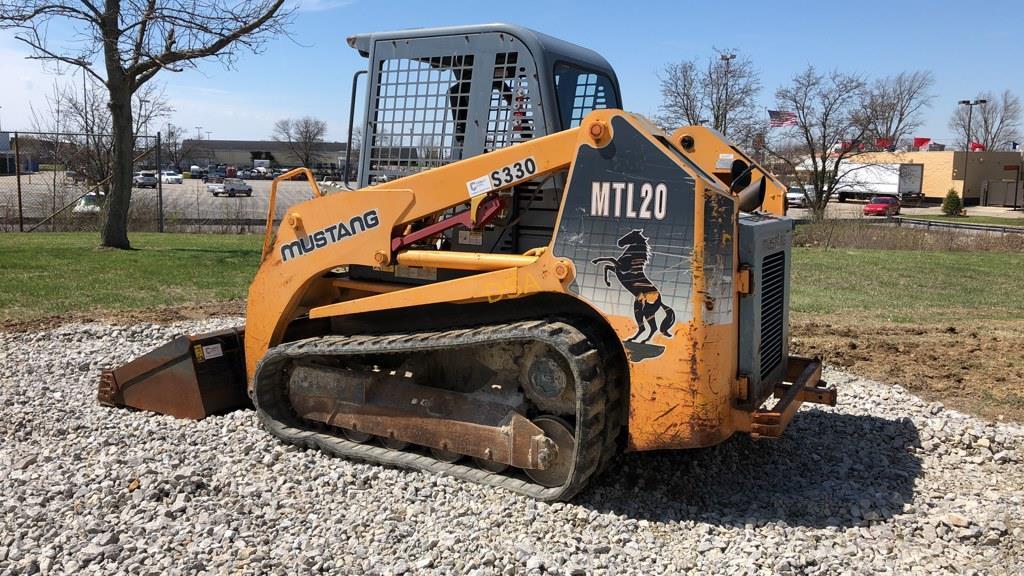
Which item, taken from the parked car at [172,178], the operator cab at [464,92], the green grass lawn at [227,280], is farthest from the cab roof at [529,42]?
the parked car at [172,178]

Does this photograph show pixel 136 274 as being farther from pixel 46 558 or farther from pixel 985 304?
pixel 985 304

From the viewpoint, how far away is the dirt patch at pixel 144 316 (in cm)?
879

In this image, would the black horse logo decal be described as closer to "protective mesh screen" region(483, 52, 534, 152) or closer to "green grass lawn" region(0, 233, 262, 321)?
"protective mesh screen" region(483, 52, 534, 152)

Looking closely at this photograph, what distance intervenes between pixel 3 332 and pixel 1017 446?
28.9 feet

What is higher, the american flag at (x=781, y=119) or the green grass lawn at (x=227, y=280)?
Result: the american flag at (x=781, y=119)

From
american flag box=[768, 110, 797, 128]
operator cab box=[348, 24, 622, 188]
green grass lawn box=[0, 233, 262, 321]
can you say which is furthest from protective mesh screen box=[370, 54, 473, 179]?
american flag box=[768, 110, 797, 128]

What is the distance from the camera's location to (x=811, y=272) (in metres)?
15.0

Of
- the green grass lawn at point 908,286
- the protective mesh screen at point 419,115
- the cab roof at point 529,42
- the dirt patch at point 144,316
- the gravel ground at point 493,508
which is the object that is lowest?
the gravel ground at point 493,508

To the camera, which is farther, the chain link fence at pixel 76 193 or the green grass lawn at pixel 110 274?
the chain link fence at pixel 76 193

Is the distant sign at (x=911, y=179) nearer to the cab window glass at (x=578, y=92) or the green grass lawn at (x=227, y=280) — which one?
the green grass lawn at (x=227, y=280)

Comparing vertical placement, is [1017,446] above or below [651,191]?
below

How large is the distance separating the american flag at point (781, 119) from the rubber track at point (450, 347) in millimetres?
33034

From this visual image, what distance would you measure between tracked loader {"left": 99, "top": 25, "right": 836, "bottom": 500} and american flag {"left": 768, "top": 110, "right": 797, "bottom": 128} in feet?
104

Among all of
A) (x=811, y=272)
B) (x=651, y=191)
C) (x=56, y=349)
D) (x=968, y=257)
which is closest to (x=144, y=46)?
(x=56, y=349)
